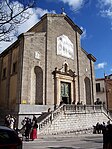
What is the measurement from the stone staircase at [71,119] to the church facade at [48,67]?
10.7 ft

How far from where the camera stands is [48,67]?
2498cm

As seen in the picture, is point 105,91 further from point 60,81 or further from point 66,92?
point 60,81

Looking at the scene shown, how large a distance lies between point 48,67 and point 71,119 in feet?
24.1

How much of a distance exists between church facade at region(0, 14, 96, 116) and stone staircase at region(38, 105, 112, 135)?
3267 mm

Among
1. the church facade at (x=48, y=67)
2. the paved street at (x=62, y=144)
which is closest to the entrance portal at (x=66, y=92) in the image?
the church facade at (x=48, y=67)

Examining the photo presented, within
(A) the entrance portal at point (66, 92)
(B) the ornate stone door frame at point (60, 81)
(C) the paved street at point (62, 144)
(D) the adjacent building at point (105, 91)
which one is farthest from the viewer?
(D) the adjacent building at point (105, 91)

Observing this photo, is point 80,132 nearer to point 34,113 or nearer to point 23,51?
point 34,113

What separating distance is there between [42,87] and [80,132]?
7008 mm

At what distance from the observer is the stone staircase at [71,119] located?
718 inches

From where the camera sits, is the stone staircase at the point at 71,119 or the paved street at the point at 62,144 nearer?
the paved street at the point at 62,144

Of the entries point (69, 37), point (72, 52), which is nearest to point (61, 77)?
point (72, 52)

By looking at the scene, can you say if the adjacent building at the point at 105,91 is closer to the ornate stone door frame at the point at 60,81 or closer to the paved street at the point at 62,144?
the ornate stone door frame at the point at 60,81

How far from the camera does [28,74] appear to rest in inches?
896

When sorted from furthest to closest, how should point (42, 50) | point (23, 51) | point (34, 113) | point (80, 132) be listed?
point (42, 50) → point (23, 51) → point (34, 113) → point (80, 132)
